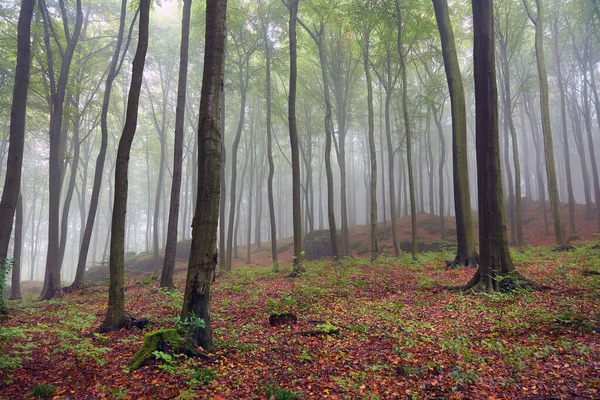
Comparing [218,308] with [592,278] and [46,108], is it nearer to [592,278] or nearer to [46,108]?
[592,278]

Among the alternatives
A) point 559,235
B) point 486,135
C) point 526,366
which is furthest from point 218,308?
point 559,235

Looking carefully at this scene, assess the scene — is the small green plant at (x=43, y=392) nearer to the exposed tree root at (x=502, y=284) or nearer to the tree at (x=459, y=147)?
the exposed tree root at (x=502, y=284)

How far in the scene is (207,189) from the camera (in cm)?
495

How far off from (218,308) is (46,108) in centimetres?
1463

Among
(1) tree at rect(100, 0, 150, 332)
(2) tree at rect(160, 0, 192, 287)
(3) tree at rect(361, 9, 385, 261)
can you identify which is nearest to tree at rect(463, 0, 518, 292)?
(3) tree at rect(361, 9, 385, 261)

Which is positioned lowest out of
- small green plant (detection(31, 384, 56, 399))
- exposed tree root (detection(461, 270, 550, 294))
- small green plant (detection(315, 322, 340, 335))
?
small green plant (detection(31, 384, 56, 399))

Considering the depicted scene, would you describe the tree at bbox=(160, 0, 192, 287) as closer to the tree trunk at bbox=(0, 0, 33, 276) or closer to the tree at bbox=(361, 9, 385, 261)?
the tree trunk at bbox=(0, 0, 33, 276)

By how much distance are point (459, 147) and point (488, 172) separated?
13.1 ft

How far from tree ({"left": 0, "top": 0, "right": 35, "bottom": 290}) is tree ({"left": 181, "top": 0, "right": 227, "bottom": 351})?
7.12 meters

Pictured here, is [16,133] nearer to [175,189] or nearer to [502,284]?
[175,189]

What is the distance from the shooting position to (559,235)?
13680mm

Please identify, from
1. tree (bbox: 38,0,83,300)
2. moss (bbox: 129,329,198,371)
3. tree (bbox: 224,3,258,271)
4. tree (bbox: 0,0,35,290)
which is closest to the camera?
moss (bbox: 129,329,198,371)

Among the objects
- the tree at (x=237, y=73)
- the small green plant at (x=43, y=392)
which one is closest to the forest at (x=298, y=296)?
the small green plant at (x=43, y=392)

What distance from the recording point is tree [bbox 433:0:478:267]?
1121 cm
